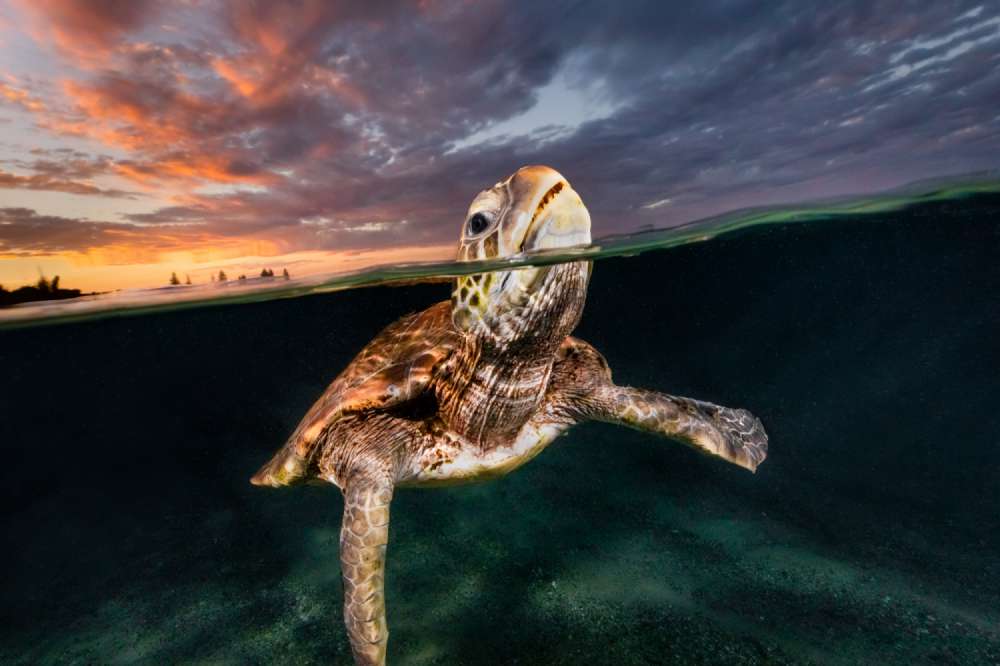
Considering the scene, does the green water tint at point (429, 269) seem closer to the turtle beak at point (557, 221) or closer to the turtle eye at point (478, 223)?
the turtle eye at point (478, 223)

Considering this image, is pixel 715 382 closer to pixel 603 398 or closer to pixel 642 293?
pixel 642 293

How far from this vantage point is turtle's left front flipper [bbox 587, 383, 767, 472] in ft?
14.5

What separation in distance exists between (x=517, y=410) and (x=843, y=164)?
8151mm

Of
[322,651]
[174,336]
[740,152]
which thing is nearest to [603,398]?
[322,651]

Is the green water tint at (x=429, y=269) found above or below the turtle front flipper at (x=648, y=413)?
above

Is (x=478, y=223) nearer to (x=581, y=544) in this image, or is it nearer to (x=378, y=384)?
(x=378, y=384)

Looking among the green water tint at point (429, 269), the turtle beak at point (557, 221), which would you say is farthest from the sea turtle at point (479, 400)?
the green water tint at point (429, 269)

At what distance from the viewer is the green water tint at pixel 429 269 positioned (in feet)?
26.1

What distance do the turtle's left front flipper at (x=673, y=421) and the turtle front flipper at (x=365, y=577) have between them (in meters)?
2.33

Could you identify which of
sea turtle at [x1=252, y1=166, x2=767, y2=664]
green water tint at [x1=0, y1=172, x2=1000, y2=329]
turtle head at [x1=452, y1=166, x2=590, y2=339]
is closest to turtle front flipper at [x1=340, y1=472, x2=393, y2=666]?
sea turtle at [x1=252, y1=166, x2=767, y2=664]

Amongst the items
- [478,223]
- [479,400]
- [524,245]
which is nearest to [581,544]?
[479,400]

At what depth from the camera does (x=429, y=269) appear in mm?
7727

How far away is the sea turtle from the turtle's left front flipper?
1 cm

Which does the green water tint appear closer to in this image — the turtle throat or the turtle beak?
the turtle throat
